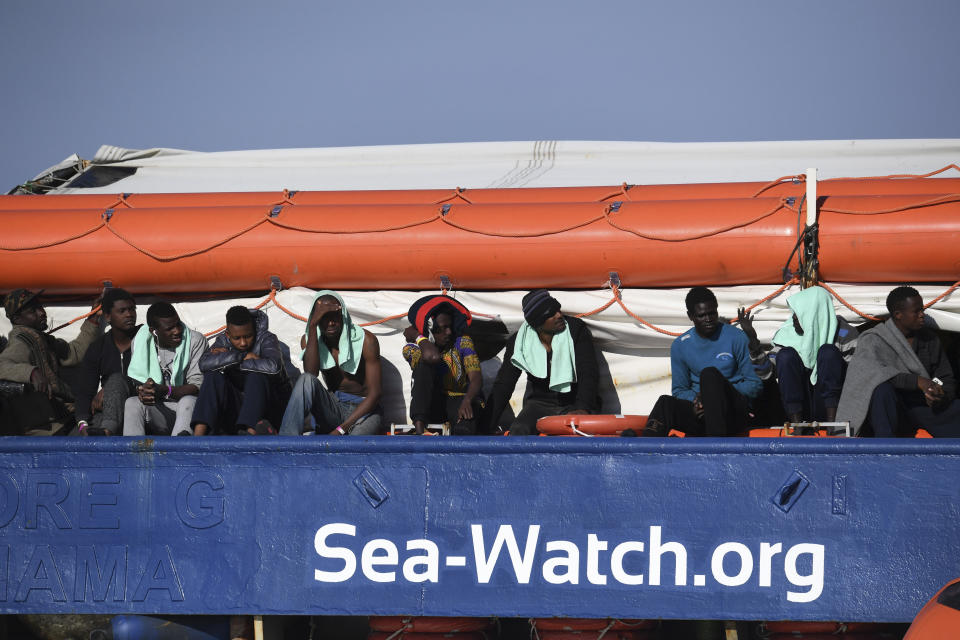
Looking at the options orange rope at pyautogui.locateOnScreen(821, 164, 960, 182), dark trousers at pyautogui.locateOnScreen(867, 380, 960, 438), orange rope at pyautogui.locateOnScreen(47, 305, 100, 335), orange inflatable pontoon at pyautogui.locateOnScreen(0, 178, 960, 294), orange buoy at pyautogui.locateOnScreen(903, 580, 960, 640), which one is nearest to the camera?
orange buoy at pyautogui.locateOnScreen(903, 580, 960, 640)

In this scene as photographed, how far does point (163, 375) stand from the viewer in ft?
17.7

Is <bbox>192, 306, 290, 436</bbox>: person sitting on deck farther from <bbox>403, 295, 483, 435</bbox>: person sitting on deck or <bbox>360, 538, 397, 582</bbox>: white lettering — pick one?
<bbox>360, 538, 397, 582</bbox>: white lettering

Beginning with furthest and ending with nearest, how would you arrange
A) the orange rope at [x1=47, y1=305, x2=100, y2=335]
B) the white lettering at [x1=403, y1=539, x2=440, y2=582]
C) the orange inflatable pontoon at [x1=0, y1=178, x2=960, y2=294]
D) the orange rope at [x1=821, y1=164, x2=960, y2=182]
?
the orange rope at [x1=821, y1=164, x2=960, y2=182]
the orange rope at [x1=47, y1=305, x2=100, y2=335]
the orange inflatable pontoon at [x1=0, y1=178, x2=960, y2=294]
the white lettering at [x1=403, y1=539, x2=440, y2=582]

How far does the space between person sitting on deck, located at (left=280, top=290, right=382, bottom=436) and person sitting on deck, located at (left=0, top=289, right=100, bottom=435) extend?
4.43 feet

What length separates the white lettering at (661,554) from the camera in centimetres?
367

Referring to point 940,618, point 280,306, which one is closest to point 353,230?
point 280,306

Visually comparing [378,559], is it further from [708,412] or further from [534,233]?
[534,233]

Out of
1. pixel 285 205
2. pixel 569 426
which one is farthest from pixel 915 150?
pixel 285 205

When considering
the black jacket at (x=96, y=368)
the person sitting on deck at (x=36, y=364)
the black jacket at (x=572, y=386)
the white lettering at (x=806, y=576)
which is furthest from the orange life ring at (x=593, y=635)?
the person sitting on deck at (x=36, y=364)


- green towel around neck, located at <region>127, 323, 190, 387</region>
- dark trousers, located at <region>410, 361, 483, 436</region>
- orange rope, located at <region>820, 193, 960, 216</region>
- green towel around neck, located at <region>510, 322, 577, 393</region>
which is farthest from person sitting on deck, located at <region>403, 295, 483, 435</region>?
orange rope, located at <region>820, 193, 960, 216</region>

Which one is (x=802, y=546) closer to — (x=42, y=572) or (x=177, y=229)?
(x=42, y=572)

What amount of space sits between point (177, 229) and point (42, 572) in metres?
2.40

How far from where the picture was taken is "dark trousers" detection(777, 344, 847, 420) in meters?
4.89

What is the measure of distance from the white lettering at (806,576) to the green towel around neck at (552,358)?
186 cm
